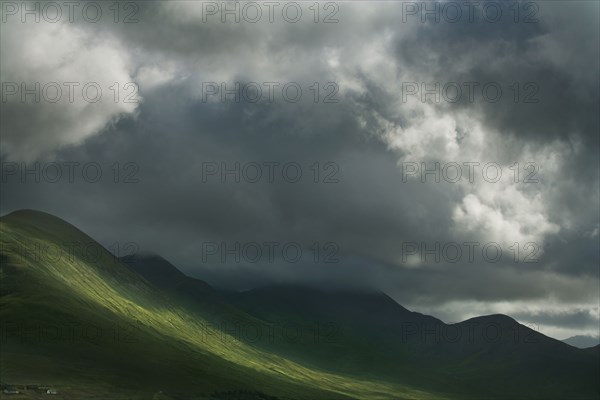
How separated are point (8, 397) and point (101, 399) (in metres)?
31.3

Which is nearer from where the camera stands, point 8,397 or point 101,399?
point 8,397

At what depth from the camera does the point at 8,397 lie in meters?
172

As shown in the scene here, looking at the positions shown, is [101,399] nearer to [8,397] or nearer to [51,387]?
[51,387]

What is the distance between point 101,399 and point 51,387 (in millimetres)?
15743

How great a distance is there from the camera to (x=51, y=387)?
650 feet

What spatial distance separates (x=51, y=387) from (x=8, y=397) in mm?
26604

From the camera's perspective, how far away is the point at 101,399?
197000mm

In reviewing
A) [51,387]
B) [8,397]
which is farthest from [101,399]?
[8,397]

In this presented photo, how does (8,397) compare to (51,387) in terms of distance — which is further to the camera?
(51,387)
